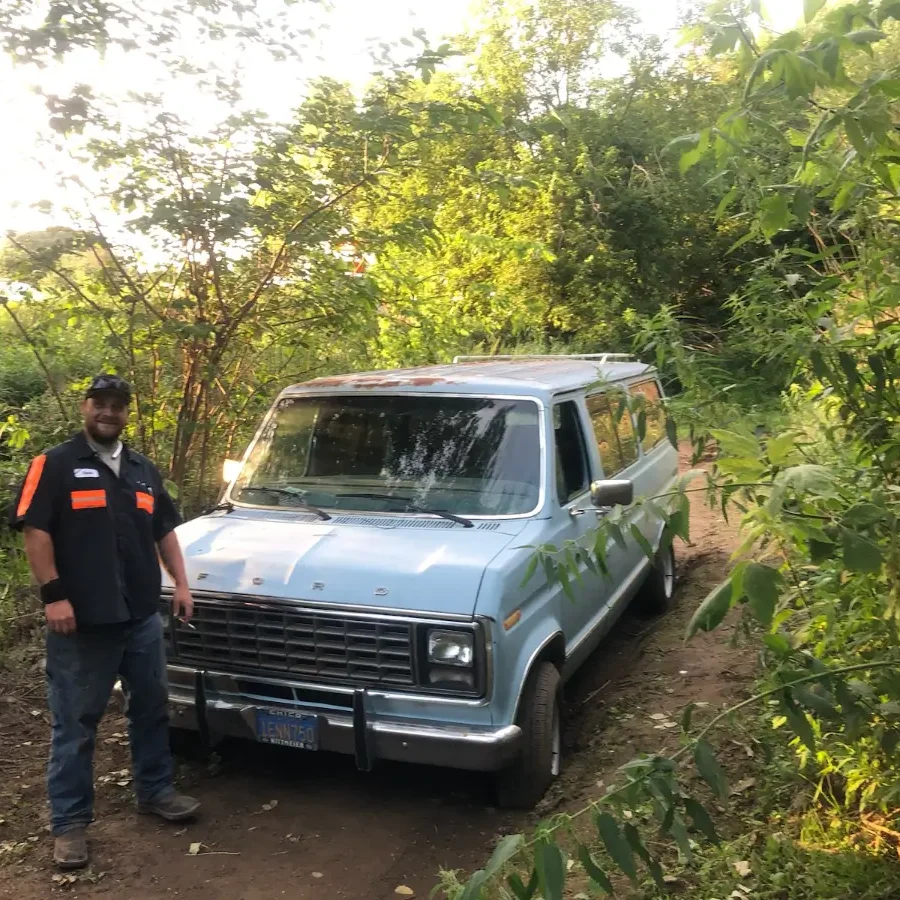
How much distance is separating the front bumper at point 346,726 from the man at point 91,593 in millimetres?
187

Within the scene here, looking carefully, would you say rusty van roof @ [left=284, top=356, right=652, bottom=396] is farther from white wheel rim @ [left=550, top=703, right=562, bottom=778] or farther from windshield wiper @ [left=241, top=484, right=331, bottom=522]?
white wheel rim @ [left=550, top=703, right=562, bottom=778]

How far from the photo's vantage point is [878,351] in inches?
103

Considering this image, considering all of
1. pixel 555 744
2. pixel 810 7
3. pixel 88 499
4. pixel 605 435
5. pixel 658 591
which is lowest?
pixel 658 591

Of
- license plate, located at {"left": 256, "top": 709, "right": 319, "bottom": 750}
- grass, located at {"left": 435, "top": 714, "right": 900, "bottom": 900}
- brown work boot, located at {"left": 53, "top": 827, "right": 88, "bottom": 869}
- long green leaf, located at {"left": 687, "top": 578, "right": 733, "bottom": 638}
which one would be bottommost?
brown work boot, located at {"left": 53, "top": 827, "right": 88, "bottom": 869}

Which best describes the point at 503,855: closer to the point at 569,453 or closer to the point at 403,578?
the point at 403,578

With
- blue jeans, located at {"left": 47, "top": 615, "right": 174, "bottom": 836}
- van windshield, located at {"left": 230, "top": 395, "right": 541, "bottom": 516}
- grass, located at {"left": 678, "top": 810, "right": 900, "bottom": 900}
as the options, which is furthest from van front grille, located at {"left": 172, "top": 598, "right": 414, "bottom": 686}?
grass, located at {"left": 678, "top": 810, "right": 900, "bottom": 900}

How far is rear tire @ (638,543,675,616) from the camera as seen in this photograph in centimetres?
704

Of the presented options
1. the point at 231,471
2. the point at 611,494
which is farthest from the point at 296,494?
the point at 611,494

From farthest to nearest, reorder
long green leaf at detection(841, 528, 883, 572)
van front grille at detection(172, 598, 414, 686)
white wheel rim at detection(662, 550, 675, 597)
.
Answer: white wheel rim at detection(662, 550, 675, 597)
van front grille at detection(172, 598, 414, 686)
long green leaf at detection(841, 528, 883, 572)

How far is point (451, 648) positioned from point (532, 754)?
2.37 ft

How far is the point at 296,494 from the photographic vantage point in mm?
4957

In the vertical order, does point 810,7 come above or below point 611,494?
above

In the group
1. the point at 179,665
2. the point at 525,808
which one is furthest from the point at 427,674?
the point at 179,665

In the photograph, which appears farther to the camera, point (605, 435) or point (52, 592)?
point (605, 435)
